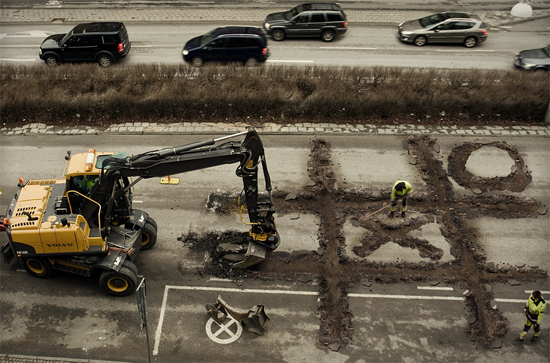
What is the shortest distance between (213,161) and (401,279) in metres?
6.41

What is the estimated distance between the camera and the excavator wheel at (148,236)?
567 inches

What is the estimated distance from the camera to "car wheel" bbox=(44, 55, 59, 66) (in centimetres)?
2403

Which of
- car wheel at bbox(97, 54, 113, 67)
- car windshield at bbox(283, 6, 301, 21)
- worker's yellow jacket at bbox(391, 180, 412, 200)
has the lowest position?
worker's yellow jacket at bbox(391, 180, 412, 200)

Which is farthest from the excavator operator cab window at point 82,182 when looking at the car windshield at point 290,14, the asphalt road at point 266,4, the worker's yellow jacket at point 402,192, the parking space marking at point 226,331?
the asphalt road at point 266,4

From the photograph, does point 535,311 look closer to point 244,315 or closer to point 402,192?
point 402,192

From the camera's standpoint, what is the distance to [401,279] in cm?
1405

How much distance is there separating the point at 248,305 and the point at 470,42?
66.8 feet

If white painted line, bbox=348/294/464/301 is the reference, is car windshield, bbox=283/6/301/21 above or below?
above

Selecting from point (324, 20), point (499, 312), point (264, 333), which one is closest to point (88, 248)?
point (264, 333)

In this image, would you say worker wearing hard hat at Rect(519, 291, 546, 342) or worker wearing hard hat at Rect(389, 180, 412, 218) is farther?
worker wearing hard hat at Rect(389, 180, 412, 218)

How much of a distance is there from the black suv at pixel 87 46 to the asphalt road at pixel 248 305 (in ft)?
29.5

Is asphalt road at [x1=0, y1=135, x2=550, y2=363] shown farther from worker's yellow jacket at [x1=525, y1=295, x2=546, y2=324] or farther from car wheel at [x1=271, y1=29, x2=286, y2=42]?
car wheel at [x1=271, y1=29, x2=286, y2=42]

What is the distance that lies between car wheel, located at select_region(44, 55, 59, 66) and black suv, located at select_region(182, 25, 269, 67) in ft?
20.8

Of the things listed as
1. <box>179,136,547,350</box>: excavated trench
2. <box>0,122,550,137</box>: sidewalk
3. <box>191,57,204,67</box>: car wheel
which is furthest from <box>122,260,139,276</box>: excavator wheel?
<box>191,57,204,67</box>: car wheel
